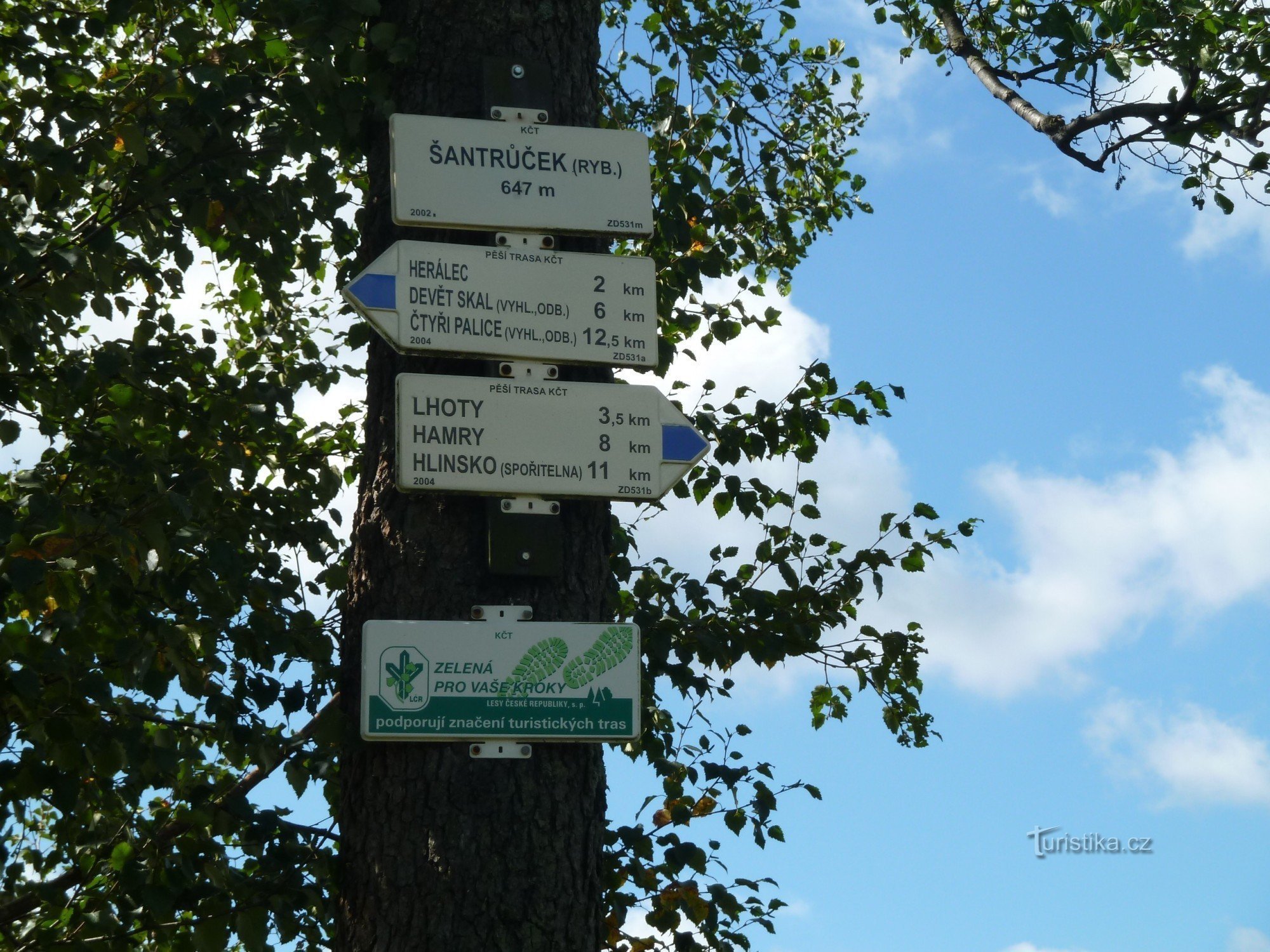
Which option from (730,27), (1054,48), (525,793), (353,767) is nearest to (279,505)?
(353,767)

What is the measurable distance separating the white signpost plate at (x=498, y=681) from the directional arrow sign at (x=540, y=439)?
1.04ft

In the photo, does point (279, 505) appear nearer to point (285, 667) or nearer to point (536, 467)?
point (285, 667)

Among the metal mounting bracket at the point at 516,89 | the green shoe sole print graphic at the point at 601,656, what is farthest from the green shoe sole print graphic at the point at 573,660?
the metal mounting bracket at the point at 516,89

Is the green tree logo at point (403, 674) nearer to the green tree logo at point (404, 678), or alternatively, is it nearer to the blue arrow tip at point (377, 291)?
the green tree logo at point (404, 678)

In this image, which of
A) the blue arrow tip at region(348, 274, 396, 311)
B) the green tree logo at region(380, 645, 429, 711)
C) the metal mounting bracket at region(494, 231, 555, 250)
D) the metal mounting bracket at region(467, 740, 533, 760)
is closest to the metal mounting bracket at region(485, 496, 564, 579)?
the green tree logo at region(380, 645, 429, 711)

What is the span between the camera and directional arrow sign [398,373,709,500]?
9.34 ft

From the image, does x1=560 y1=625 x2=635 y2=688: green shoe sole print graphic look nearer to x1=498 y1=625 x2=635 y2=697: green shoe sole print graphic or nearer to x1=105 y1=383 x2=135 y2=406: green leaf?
x1=498 y1=625 x2=635 y2=697: green shoe sole print graphic

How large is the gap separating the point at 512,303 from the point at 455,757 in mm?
1022

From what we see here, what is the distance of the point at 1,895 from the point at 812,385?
334cm

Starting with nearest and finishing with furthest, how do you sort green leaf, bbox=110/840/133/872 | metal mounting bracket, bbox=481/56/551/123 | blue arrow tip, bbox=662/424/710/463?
1. blue arrow tip, bbox=662/424/710/463
2. metal mounting bracket, bbox=481/56/551/123
3. green leaf, bbox=110/840/133/872

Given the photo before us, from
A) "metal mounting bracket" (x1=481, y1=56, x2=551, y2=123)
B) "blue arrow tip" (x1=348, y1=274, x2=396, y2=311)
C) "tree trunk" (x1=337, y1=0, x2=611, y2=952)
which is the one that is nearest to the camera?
"tree trunk" (x1=337, y1=0, x2=611, y2=952)

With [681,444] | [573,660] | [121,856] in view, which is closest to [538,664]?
[573,660]

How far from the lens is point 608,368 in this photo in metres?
3.07

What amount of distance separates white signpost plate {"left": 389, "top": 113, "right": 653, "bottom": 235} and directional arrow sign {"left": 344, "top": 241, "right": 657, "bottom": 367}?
0.09 meters
